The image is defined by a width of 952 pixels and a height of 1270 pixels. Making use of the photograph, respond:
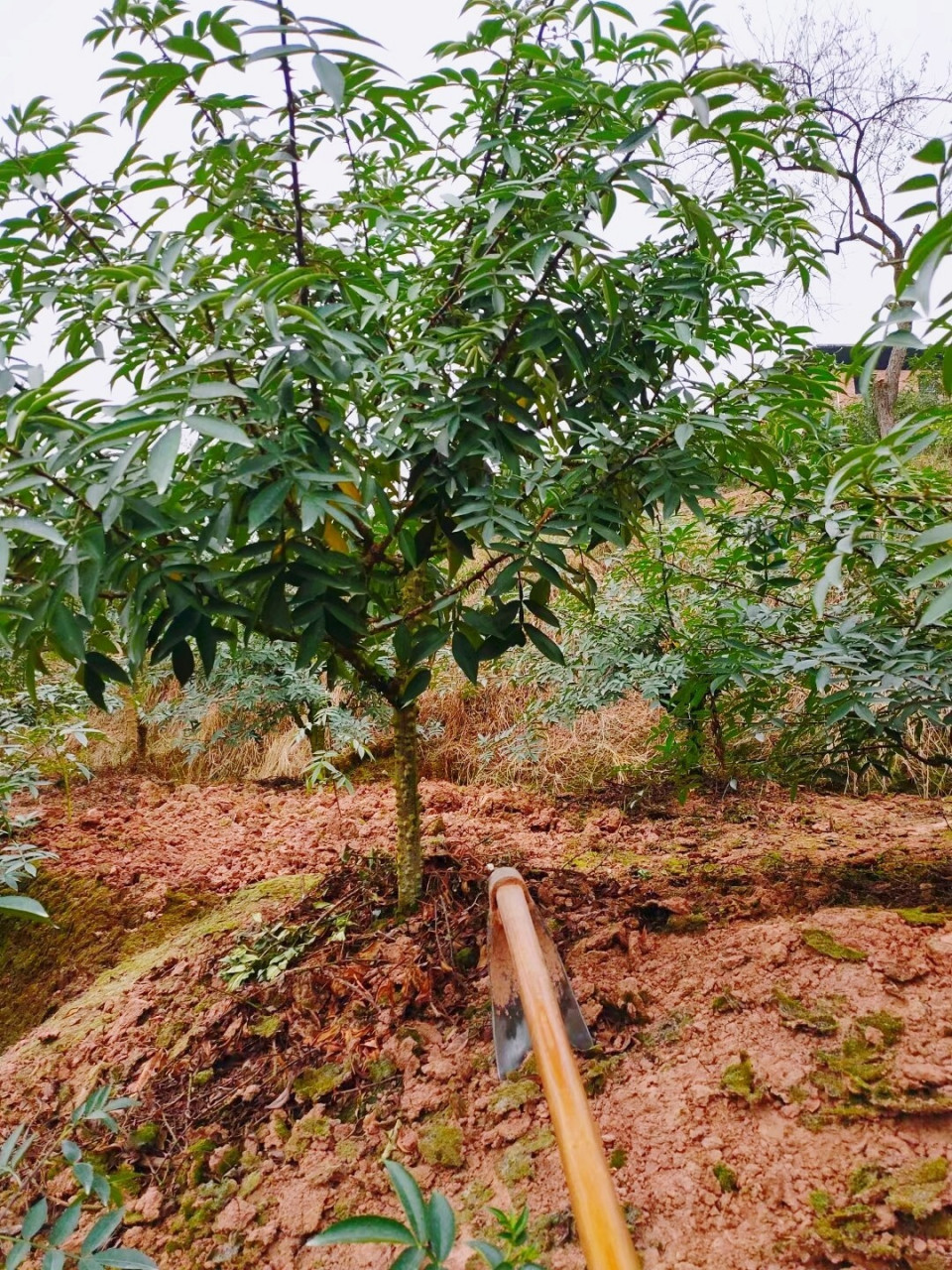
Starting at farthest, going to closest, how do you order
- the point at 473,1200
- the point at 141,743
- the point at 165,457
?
the point at 141,743 < the point at 473,1200 < the point at 165,457

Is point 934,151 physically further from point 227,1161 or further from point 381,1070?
point 227,1161

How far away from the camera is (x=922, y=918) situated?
4.11 ft

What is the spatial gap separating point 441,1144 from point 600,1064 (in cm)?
28

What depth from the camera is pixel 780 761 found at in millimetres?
1787

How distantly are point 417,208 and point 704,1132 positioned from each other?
154 cm

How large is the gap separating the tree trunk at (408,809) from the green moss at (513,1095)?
50cm

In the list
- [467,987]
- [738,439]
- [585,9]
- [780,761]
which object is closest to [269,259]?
[585,9]

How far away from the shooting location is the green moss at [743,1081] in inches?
37.6

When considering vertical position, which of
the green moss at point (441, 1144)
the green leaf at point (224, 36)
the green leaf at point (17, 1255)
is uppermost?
the green leaf at point (224, 36)

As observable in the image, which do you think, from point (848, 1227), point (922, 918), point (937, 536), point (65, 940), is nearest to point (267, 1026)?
point (848, 1227)

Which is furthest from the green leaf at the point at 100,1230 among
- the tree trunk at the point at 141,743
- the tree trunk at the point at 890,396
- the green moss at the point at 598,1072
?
the tree trunk at the point at 890,396

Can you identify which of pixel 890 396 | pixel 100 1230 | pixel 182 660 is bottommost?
pixel 100 1230

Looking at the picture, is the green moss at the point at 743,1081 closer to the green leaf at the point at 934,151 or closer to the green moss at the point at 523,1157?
the green moss at the point at 523,1157

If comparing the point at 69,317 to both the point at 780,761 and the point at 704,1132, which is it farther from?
the point at 780,761
